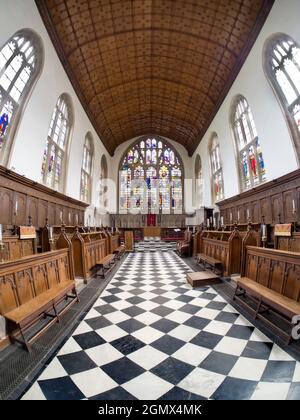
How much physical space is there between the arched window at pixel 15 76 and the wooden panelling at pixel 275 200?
30.5 feet

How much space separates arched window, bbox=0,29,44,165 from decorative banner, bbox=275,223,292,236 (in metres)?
8.88

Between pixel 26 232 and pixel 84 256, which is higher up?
pixel 26 232

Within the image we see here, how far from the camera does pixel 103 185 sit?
17562mm

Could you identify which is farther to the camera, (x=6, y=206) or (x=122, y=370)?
(x=6, y=206)

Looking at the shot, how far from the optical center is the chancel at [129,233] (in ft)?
6.52

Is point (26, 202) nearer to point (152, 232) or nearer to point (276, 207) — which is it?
point (276, 207)

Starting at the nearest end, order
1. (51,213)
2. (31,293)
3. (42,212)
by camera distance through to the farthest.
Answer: (31,293) < (42,212) < (51,213)

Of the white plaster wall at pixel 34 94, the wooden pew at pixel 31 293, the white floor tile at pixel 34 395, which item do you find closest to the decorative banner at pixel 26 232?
the white plaster wall at pixel 34 94

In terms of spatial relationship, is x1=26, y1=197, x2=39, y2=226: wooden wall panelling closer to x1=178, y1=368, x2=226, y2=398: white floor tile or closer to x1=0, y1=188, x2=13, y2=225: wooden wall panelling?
x1=0, y1=188, x2=13, y2=225: wooden wall panelling

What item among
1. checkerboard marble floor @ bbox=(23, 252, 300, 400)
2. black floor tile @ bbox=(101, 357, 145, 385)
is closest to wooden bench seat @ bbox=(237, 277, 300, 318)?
checkerboard marble floor @ bbox=(23, 252, 300, 400)

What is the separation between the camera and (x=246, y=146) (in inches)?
380

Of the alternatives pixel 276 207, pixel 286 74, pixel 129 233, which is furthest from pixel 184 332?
pixel 129 233

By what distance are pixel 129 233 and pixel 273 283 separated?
928cm

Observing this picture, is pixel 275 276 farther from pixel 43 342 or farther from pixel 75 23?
pixel 75 23
